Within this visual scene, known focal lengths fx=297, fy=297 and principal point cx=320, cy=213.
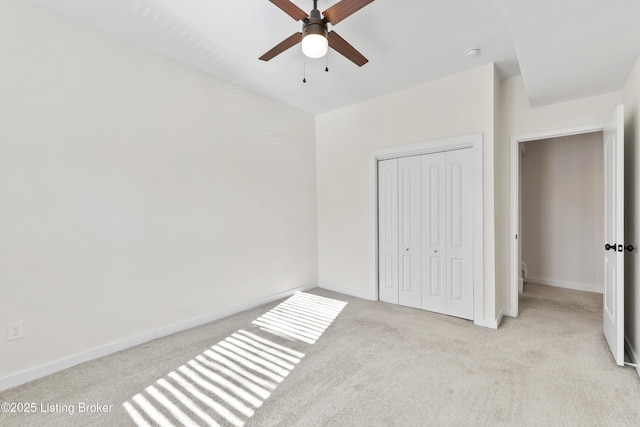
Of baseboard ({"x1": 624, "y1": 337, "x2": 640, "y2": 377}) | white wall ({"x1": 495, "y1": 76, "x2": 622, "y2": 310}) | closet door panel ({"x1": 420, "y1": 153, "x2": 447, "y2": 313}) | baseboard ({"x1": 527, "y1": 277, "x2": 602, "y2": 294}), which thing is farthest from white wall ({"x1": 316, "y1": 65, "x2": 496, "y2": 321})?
baseboard ({"x1": 527, "y1": 277, "x2": 602, "y2": 294})

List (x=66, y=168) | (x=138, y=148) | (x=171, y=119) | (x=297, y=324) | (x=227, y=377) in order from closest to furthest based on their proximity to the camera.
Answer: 1. (x=227, y=377)
2. (x=66, y=168)
3. (x=138, y=148)
4. (x=171, y=119)
5. (x=297, y=324)

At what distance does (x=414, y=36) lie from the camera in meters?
2.59

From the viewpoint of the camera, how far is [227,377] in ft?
7.21

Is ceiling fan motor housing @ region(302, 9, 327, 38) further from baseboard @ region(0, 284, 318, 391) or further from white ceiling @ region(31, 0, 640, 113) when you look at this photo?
baseboard @ region(0, 284, 318, 391)

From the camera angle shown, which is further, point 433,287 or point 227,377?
point 433,287

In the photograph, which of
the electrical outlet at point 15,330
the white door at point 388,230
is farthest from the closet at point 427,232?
the electrical outlet at point 15,330

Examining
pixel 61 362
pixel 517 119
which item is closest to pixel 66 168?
pixel 61 362

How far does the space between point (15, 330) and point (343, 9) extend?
315 cm

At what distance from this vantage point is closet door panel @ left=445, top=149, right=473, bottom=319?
326cm

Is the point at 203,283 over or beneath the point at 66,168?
beneath

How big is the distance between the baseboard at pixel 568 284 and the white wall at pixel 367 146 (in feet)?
8.33

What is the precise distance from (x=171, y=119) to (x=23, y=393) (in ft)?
8.04

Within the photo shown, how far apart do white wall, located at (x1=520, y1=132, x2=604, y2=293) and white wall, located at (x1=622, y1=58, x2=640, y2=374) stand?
6.54 ft

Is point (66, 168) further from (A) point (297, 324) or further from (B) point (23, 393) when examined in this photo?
(A) point (297, 324)
